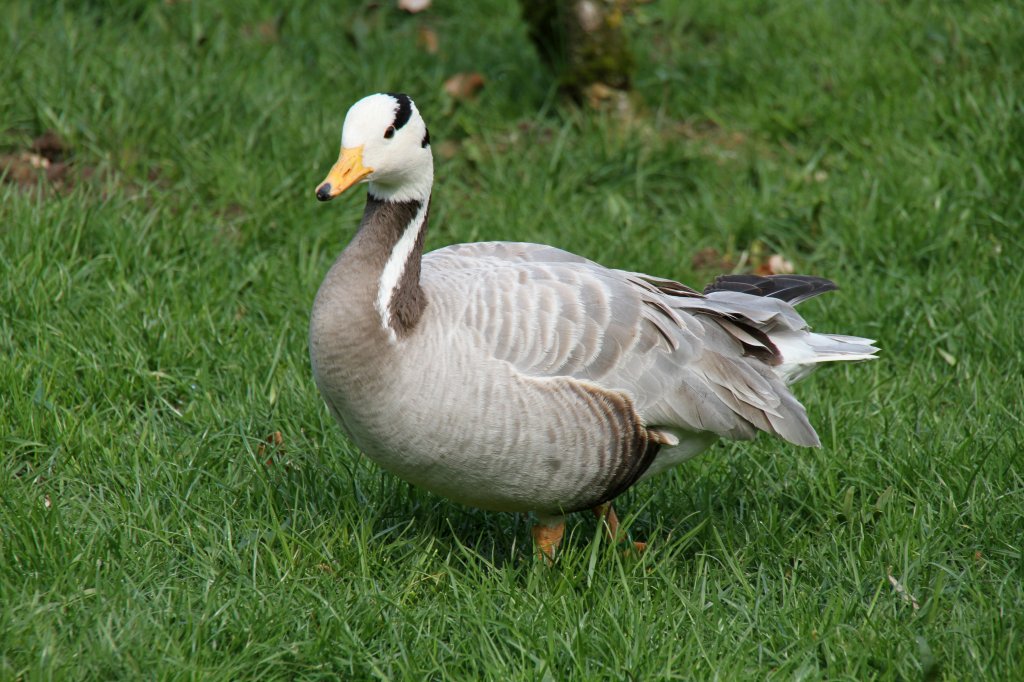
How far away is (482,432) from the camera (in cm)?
378

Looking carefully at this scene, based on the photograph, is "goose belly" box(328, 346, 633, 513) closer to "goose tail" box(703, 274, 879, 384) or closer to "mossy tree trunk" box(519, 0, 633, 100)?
"goose tail" box(703, 274, 879, 384)

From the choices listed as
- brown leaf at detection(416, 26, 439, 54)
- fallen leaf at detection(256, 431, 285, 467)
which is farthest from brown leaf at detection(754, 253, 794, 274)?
fallen leaf at detection(256, 431, 285, 467)

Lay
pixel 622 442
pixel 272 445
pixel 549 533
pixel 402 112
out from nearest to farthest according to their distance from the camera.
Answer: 1. pixel 402 112
2. pixel 622 442
3. pixel 549 533
4. pixel 272 445

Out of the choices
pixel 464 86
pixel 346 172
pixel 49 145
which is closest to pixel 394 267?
pixel 346 172

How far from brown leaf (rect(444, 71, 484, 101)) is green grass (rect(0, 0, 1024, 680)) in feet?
0.32

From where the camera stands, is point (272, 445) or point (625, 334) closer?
point (625, 334)

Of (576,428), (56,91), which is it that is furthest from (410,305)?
(56,91)

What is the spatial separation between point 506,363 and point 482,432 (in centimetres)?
25

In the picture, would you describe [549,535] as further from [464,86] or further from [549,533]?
[464,86]

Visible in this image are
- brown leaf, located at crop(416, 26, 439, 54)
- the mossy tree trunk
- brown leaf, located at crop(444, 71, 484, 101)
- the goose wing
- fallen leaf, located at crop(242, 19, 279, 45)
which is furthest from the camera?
brown leaf, located at crop(416, 26, 439, 54)

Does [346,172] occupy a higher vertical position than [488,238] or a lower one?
higher

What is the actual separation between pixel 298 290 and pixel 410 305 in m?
2.00

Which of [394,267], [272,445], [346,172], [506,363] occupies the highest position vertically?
[346,172]

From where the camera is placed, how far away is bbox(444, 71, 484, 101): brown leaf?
7.31m
